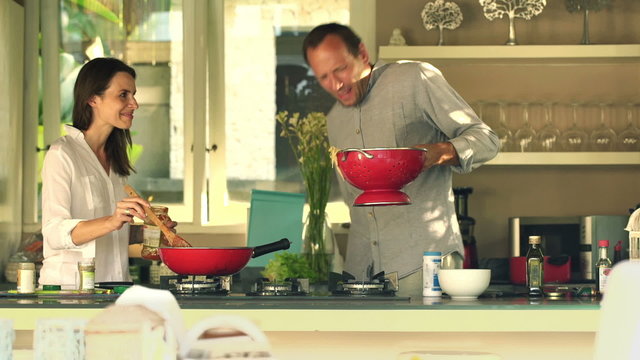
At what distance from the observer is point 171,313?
116cm

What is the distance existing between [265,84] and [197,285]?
2692 mm

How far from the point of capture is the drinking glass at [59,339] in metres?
1.26

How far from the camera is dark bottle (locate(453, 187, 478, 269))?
4703 mm

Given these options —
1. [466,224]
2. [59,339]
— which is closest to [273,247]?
[59,339]

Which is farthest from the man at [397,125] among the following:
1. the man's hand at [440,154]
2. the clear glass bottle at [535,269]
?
the clear glass bottle at [535,269]

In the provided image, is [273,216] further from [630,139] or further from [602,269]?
[602,269]

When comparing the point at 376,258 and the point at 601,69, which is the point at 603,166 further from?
the point at 376,258

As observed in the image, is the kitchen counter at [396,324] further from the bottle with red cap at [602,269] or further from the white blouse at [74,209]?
the white blouse at [74,209]

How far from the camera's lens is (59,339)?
4.16ft

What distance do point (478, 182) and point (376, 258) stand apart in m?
1.71

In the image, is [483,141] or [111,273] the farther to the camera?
[111,273]

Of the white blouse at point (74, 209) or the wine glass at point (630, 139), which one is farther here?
the wine glass at point (630, 139)

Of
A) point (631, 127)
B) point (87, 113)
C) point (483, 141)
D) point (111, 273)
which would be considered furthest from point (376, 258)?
point (631, 127)

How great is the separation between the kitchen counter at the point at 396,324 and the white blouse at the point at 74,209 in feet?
2.75
